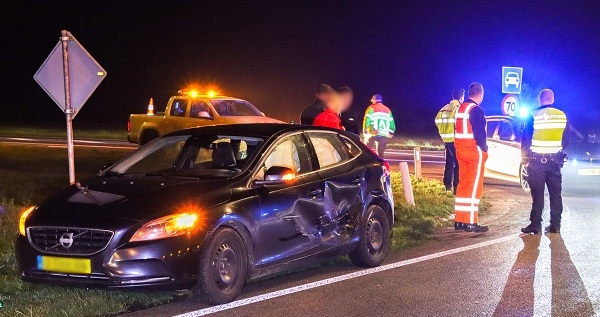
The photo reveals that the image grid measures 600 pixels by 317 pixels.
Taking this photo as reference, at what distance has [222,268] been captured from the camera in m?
6.50

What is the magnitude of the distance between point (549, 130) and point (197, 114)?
9.21 meters

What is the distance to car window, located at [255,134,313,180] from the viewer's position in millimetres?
7435

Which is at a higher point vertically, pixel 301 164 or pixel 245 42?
pixel 245 42

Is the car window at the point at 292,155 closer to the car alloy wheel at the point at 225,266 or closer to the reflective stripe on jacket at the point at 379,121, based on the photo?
the car alloy wheel at the point at 225,266

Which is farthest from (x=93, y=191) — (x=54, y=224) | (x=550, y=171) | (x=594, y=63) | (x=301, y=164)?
(x=594, y=63)

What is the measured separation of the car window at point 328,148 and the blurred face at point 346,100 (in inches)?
162

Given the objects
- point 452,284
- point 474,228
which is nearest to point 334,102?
point 474,228

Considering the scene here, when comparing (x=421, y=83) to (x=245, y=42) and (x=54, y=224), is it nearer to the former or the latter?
(x=245, y=42)

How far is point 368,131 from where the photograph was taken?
1560cm

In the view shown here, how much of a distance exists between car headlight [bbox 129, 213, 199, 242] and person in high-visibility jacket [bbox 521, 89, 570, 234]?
18.5 feet

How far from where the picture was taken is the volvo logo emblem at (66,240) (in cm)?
620

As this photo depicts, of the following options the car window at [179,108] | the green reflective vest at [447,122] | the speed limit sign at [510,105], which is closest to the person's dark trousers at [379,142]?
the green reflective vest at [447,122]

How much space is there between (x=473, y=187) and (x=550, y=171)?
102 cm

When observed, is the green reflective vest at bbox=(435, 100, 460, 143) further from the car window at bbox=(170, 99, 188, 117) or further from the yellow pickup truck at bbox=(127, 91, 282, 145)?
the car window at bbox=(170, 99, 188, 117)
